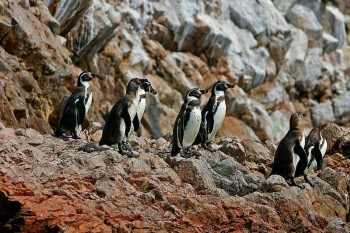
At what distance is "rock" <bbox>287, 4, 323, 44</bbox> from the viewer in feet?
155

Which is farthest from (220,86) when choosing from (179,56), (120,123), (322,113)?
(322,113)

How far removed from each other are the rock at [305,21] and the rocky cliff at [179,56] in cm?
5

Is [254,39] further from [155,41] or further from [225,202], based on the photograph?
[225,202]

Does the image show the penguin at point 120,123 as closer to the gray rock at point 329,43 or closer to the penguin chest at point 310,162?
the penguin chest at point 310,162

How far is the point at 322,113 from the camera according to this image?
1831 inches

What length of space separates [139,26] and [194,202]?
886 inches

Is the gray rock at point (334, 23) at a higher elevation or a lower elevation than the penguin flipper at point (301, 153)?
lower

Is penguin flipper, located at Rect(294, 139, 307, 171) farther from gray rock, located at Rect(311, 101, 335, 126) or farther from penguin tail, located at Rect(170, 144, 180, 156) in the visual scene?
gray rock, located at Rect(311, 101, 335, 126)

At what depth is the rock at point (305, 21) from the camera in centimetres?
4728

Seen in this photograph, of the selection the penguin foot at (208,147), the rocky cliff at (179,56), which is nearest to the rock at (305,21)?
the rocky cliff at (179,56)

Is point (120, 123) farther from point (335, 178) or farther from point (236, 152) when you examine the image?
point (335, 178)

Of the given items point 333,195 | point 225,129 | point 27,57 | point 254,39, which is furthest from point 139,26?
point 333,195

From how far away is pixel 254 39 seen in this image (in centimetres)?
4181

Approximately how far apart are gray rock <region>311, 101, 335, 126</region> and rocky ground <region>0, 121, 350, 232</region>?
30.4 m
